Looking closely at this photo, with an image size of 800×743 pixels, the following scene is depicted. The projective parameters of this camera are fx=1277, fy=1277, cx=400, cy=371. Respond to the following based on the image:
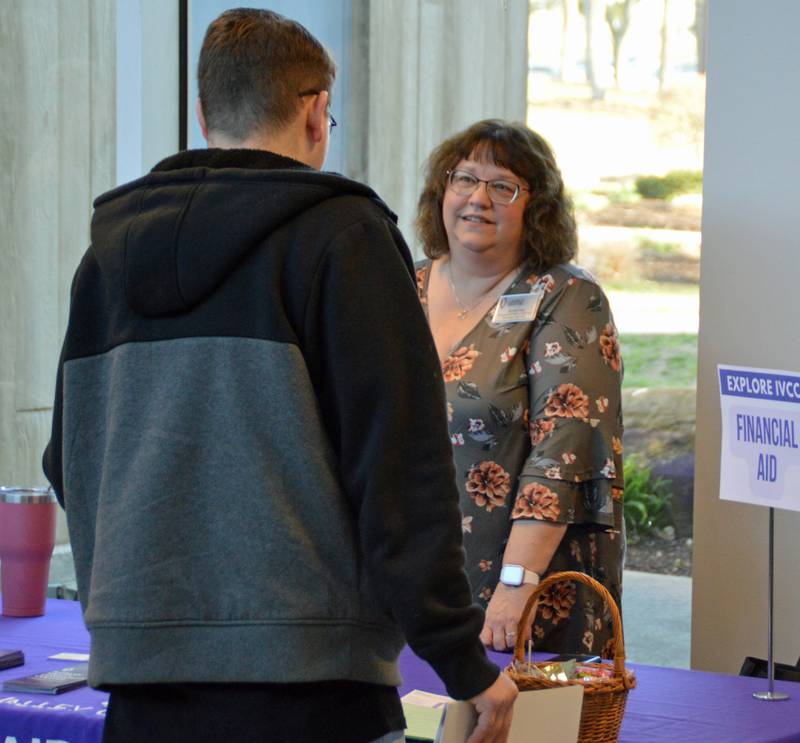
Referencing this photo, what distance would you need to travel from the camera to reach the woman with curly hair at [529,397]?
236 centimetres

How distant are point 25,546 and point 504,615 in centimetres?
87

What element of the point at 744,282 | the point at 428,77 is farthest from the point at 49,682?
the point at 428,77

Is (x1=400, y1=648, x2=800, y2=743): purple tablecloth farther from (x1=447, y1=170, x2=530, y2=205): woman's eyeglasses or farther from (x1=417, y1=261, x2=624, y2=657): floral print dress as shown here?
(x1=447, y1=170, x2=530, y2=205): woman's eyeglasses

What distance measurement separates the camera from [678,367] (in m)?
9.09

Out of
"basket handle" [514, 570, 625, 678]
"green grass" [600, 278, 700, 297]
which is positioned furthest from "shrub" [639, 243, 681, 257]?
"basket handle" [514, 570, 625, 678]

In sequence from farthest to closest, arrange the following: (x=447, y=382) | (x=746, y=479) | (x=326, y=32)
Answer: (x=326, y=32) < (x=447, y=382) < (x=746, y=479)

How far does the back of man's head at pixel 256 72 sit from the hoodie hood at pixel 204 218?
34 mm

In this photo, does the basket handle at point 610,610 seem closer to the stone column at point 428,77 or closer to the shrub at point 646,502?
the stone column at point 428,77

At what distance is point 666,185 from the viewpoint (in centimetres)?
964

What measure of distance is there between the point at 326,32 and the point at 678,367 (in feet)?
17.6

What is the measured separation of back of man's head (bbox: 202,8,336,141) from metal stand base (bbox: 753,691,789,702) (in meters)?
1.22

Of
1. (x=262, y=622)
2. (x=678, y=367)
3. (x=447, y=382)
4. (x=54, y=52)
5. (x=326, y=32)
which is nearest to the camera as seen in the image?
(x=262, y=622)

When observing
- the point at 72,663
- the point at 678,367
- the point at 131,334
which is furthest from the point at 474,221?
the point at 678,367

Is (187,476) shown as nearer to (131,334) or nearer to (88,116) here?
(131,334)
